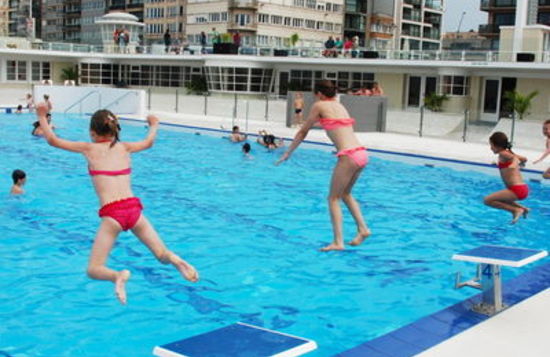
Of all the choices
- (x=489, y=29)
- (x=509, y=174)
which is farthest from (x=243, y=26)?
(x=509, y=174)

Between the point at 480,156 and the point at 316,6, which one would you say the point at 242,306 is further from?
the point at 316,6

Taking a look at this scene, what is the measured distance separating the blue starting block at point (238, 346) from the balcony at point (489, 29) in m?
71.2

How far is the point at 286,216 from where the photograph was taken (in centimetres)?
1250

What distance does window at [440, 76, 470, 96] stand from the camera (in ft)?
112

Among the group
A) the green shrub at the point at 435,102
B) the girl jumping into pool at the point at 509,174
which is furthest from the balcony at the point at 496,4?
the girl jumping into pool at the point at 509,174

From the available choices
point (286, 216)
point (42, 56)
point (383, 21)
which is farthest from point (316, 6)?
point (286, 216)

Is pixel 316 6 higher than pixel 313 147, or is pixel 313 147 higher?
pixel 316 6

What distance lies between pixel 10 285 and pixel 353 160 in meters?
4.17

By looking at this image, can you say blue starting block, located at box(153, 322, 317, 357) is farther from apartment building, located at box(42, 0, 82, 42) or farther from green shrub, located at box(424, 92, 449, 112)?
apartment building, located at box(42, 0, 82, 42)

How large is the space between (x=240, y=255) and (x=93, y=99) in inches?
1084

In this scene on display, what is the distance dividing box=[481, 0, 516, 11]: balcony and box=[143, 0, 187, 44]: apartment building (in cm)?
3513

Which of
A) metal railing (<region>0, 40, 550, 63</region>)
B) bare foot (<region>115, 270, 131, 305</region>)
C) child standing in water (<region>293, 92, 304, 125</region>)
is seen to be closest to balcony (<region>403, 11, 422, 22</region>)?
metal railing (<region>0, 40, 550, 63</region>)

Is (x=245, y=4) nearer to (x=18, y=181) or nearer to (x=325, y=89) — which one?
(x=18, y=181)

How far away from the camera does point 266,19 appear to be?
232 feet
